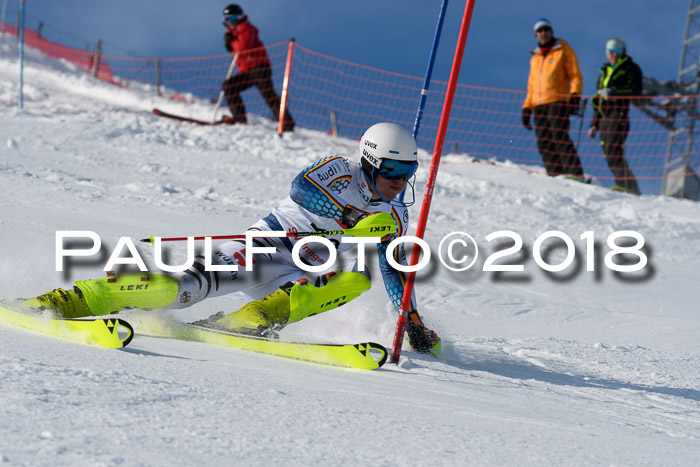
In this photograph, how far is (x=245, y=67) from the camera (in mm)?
11500

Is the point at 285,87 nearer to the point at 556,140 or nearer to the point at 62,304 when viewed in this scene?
the point at 556,140

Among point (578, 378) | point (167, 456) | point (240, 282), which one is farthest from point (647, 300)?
point (167, 456)

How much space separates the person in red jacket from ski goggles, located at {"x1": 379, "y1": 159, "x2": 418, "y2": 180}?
25.3 feet

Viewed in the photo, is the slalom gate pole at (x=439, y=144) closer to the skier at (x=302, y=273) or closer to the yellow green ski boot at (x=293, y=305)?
the skier at (x=302, y=273)

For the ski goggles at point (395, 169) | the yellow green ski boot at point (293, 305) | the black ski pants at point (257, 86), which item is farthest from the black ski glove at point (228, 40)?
the yellow green ski boot at point (293, 305)

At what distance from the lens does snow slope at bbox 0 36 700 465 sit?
188 centimetres

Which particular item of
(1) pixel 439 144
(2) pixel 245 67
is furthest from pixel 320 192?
(2) pixel 245 67

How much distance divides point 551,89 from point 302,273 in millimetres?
7000

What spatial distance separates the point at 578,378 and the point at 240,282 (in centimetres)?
185

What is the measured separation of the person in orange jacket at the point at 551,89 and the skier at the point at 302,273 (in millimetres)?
6486

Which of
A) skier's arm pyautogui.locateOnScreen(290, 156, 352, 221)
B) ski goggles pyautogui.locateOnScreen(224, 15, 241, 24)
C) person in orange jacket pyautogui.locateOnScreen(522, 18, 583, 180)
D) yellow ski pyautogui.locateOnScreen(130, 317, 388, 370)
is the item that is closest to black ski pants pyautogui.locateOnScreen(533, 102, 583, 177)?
person in orange jacket pyautogui.locateOnScreen(522, 18, 583, 180)

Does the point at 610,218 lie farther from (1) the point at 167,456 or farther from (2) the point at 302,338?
(1) the point at 167,456

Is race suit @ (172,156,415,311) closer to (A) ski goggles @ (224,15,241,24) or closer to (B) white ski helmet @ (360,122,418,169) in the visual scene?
(B) white ski helmet @ (360,122,418,169)

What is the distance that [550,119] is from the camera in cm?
1012
